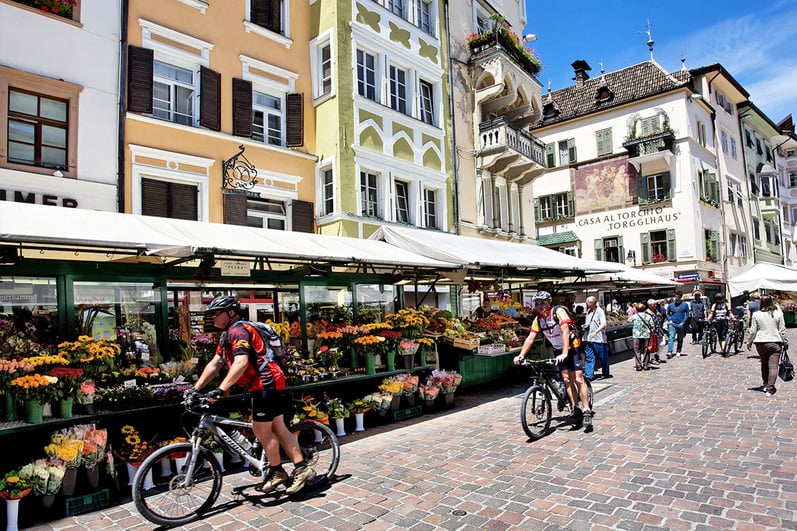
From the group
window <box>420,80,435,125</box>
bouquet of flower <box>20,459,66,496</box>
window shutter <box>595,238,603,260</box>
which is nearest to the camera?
bouquet of flower <box>20,459,66,496</box>

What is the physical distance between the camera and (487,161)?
19.4 metres

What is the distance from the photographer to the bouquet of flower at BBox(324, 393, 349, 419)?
7.67 meters

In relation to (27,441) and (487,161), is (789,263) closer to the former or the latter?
(487,161)

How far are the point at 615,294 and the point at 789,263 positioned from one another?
Answer: 27.0 m

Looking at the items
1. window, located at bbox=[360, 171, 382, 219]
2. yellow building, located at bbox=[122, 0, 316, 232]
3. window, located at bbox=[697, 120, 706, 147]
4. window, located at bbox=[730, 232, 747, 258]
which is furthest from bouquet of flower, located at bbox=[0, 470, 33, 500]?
window, located at bbox=[730, 232, 747, 258]

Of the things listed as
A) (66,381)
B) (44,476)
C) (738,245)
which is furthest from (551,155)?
(44,476)

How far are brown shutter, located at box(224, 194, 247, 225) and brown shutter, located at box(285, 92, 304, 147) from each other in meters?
2.31

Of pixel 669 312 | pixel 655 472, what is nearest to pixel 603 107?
pixel 669 312

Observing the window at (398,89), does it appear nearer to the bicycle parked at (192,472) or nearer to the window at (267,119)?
the window at (267,119)

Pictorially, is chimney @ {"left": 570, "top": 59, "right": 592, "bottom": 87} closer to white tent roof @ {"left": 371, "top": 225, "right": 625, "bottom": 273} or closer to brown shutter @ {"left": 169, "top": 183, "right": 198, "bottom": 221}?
white tent roof @ {"left": 371, "top": 225, "right": 625, "bottom": 273}

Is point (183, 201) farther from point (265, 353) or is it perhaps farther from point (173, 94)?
point (265, 353)

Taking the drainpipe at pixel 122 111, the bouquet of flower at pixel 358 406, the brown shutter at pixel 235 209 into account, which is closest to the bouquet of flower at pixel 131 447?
the bouquet of flower at pixel 358 406

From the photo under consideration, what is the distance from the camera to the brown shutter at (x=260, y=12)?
13.8 metres

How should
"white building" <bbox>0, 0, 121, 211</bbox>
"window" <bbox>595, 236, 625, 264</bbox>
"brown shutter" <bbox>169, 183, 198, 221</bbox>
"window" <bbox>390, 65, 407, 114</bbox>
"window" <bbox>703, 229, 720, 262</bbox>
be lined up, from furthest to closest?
"window" <bbox>595, 236, 625, 264</bbox> → "window" <bbox>703, 229, 720, 262</bbox> → "window" <bbox>390, 65, 407, 114</bbox> → "brown shutter" <bbox>169, 183, 198, 221</bbox> → "white building" <bbox>0, 0, 121, 211</bbox>
